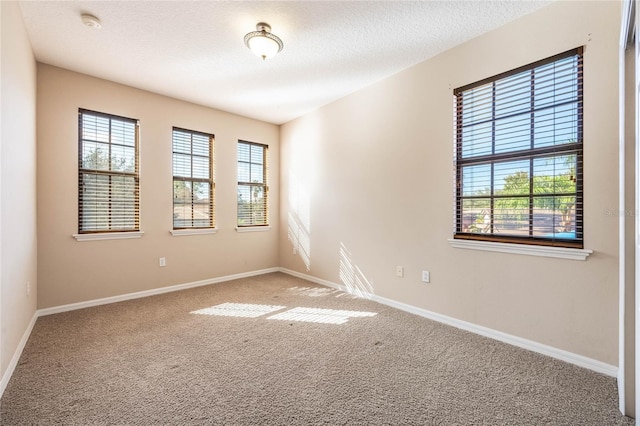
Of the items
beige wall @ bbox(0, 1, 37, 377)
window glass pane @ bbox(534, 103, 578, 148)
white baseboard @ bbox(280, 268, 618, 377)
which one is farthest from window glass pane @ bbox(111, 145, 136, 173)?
window glass pane @ bbox(534, 103, 578, 148)

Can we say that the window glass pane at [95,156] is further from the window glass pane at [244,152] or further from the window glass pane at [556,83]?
the window glass pane at [556,83]

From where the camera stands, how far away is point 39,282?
3275 mm

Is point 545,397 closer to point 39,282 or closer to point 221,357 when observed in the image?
point 221,357

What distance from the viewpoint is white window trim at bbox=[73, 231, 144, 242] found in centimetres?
353

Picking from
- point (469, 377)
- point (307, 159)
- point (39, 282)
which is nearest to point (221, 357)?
point (469, 377)

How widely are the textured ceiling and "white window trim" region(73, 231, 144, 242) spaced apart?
1.93 m

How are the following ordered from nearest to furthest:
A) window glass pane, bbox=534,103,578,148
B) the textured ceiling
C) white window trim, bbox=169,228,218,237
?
window glass pane, bbox=534,103,578,148, the textured ceiling, white window trim, bbox=169,228,218,237

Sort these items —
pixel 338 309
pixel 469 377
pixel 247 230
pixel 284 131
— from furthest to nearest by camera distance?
pixel 284 131 → pixel 247 230 → pixel 338 309 → pixel 469 377

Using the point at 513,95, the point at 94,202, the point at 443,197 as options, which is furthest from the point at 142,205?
the point at 513,95

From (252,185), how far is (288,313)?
2.63 m

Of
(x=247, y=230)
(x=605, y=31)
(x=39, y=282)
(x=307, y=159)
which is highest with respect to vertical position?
(x=605, y=31)

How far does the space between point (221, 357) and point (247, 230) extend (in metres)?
2.91

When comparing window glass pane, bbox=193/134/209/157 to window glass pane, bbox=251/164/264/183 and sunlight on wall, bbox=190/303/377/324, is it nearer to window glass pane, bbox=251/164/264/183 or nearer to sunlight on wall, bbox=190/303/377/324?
window glass pane, bbox=251/164/264/183

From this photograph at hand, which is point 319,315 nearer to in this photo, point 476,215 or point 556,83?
point 476,215
